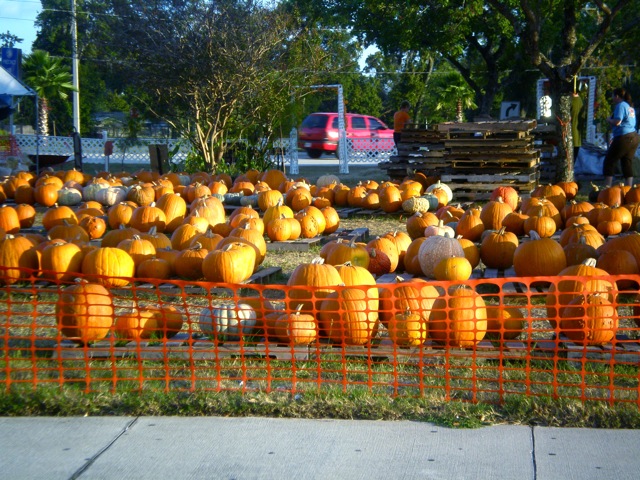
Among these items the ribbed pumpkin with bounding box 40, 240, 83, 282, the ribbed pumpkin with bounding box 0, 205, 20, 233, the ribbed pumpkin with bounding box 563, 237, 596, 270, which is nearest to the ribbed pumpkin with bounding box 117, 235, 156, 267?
the ribbed pumpkin with bounding box 40, 240, 83, 282

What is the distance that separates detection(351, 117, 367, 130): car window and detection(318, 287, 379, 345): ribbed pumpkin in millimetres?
27193

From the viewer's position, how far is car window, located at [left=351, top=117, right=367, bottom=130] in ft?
105

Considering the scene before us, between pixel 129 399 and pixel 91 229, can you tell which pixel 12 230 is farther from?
pixel 129 399

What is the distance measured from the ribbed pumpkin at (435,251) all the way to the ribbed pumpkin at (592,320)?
179 cm

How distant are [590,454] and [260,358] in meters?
2.23

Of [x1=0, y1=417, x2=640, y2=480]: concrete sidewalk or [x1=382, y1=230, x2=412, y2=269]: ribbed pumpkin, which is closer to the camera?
[x1=0, y1=417, x2=640, y2=480]: concrete sidewalk

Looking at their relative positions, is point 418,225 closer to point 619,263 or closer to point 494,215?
point 494,215

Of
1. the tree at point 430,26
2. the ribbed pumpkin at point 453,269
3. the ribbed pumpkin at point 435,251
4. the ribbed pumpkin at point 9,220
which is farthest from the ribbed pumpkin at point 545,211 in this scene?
the tree at point 430,26

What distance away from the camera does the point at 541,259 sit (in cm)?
660

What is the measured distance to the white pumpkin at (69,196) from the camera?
40.7 feet

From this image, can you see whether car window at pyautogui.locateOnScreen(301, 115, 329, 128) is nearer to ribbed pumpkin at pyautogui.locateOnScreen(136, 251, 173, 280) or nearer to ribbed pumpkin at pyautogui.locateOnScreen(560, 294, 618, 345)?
ribbed pumpkin at pyautogui.locateOnScreen(136, 251, 173, 280)

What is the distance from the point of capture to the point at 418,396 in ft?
14.5

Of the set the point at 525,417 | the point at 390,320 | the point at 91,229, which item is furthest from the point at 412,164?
the point at 525,417

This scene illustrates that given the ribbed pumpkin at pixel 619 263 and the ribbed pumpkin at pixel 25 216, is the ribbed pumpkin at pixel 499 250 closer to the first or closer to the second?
the ribbed pumpkin at pixel 619 263
